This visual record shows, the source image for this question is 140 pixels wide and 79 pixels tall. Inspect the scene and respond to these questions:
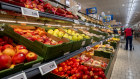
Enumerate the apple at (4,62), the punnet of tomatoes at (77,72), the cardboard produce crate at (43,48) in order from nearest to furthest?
the apple at (4,62) → the cardboard produce crate at (43,48) → the punnet of tomatoes at (77,72)

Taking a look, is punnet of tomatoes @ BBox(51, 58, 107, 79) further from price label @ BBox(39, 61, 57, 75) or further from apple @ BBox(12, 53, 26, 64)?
apple @ BBox(12, 53, 26, 64)

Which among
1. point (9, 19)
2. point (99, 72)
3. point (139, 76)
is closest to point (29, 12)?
point (9, 19)

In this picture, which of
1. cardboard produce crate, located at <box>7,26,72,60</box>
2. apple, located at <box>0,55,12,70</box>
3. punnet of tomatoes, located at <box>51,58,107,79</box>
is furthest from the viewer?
punnet of tomatoes, located at <box>51,58,107,79</box>

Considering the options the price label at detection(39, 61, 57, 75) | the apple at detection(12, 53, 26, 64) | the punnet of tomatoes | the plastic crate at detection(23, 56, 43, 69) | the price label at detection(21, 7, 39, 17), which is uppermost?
the price label at detection(21, 7, 39, 17)

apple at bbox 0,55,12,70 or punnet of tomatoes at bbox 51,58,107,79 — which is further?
punnet of tomatoes at bbox 51,58,107,79

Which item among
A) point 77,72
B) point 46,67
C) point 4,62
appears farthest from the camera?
point 77,72

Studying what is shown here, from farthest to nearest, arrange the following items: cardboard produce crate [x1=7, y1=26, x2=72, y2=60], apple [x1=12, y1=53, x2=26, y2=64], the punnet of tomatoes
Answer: the punnet of tomatoes
cardboard produce crate [x1=7, y1=26, x2=72, y2=60]
apple [x1=12, y1=53, x2=26, y2=64]

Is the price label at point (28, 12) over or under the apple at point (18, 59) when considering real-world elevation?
over

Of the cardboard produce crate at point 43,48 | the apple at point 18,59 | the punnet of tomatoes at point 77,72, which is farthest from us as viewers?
the punnet of tomatoes at point 77,72

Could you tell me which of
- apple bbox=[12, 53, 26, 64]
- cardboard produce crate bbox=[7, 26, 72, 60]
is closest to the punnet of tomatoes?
cardboard produce crate bbox=[7, 26, 72, 60]

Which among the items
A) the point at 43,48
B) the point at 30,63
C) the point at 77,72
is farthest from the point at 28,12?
the point at 77,72

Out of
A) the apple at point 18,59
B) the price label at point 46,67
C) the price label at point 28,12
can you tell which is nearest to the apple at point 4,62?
the apple at point 18,59

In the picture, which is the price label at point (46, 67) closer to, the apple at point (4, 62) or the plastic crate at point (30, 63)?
the plastic crate at point (30, 63)

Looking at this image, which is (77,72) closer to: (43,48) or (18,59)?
(43,48)
